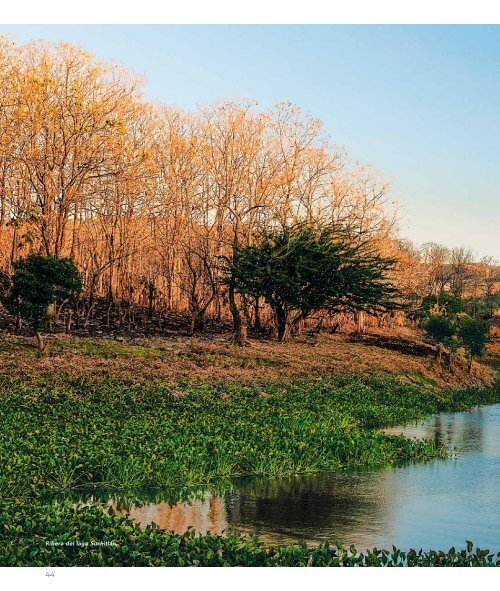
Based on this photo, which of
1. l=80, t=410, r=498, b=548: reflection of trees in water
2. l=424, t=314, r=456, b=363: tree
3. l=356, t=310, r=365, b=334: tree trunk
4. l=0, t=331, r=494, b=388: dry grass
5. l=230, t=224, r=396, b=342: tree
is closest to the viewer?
l=80, t=410, r=498, b=548: reflection of trees in water

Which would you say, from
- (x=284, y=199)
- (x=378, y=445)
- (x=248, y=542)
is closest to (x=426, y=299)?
(x=284, y=199)

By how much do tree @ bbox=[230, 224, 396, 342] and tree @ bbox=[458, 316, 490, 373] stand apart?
3.58 meters

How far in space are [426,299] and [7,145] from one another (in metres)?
32.9

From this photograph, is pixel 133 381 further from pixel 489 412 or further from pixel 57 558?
pixel 57 558

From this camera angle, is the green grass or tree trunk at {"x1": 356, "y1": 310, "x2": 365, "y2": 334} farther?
tree trunk at {"x1": 356, "y1": 310, "x2": 365, "y2": 334}

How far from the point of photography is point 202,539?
974cm

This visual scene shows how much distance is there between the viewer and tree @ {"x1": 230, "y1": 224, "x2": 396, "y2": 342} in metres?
35.4

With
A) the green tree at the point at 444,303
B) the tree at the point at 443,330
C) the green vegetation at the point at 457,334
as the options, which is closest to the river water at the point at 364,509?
the tree at the point at 443,330

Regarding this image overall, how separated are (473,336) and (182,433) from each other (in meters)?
21.9

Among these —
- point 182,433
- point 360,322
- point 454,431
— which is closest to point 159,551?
point 182,433

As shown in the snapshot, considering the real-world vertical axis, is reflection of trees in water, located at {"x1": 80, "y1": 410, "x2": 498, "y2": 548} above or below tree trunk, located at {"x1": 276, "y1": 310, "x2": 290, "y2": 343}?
below

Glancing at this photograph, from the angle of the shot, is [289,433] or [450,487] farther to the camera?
[289,433]

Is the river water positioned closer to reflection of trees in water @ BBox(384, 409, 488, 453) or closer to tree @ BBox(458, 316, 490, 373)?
reflection of trees in water @ BBox(384, 409, 488, 453)

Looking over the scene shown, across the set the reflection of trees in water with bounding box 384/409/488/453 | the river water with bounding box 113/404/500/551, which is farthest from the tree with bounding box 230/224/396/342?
the river water with bounding box 113/404/500/551
